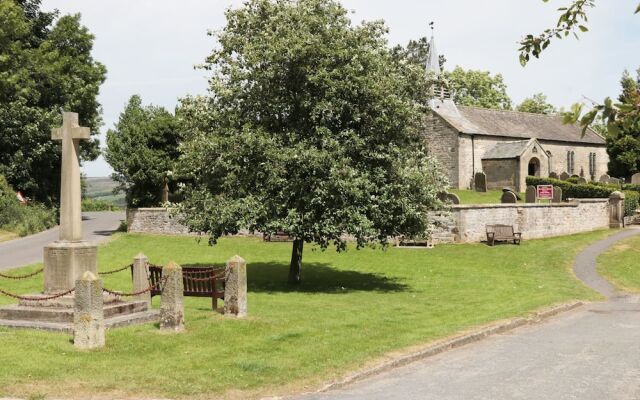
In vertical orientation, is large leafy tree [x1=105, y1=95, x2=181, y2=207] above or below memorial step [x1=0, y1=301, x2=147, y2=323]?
above

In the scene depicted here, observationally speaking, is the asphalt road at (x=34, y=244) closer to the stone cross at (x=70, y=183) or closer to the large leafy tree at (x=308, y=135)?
the large leafy tree at (x=308, y=135)

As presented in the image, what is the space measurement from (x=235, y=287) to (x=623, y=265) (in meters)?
18.7

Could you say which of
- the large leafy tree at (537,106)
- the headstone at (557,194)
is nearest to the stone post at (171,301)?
the headstone at (557,194)

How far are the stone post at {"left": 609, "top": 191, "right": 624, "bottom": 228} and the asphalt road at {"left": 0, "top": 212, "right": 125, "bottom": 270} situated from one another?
94.9ft

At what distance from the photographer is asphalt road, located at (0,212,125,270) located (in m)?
27.9

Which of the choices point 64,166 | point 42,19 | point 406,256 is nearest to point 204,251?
point 406,256

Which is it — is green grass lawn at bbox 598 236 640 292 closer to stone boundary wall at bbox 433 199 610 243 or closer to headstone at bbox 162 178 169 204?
stone boundary wall at bbox 433 199 610 243

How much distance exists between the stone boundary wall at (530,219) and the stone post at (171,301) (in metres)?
17.9

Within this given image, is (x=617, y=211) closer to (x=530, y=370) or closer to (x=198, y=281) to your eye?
(x=198, y=281)

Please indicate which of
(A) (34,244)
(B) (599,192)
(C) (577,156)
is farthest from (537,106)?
(A) (34,244)

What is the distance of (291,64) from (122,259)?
13.1 metres

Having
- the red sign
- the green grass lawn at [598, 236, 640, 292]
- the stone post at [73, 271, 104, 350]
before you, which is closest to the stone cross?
the stone post at [73, 271, 104, 350]

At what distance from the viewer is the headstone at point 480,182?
52519 mm

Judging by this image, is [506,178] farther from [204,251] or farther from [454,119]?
[204,251]
